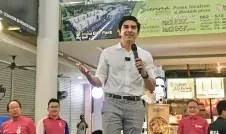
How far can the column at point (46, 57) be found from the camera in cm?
733

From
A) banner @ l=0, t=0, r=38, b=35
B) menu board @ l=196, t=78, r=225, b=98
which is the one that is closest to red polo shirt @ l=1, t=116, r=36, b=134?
banner @ l=0, t=0, r=38, b=35

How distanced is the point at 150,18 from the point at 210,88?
4122 mm

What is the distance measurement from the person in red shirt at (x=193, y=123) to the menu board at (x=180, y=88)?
4.71m

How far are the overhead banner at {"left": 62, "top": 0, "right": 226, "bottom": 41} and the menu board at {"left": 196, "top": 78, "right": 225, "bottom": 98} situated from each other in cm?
376

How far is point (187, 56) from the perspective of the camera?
372 inches

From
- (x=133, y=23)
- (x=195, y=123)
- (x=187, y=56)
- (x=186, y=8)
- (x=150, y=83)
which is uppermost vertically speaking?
(x=186, y=8)

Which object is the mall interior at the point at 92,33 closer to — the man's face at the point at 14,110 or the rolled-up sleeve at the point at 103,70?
the man's face at the point at 14,110

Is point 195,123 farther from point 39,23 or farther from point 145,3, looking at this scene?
point 39,23

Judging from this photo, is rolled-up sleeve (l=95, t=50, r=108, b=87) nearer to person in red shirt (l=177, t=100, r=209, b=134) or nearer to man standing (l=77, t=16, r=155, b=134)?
man standing (l=77, t=16, r=155, b=134)

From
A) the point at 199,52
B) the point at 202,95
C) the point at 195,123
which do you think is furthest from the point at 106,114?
the point at 202,95

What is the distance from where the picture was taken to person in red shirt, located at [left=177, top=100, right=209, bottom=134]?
19.4 feet

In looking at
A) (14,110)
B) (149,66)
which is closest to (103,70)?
(149,66)

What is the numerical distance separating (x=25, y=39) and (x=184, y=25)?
3.49 m

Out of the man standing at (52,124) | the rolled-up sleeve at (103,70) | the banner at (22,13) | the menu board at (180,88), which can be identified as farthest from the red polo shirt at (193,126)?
the menu board at (180,88)
